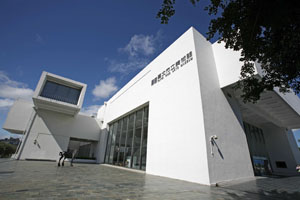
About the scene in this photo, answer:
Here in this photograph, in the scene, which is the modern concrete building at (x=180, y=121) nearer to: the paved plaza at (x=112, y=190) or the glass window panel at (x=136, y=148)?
the glass window panel at (x=136, y=148)

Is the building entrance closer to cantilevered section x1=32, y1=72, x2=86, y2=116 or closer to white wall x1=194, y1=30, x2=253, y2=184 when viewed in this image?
white wall x1=194, y1=30, x2=253, y2=184

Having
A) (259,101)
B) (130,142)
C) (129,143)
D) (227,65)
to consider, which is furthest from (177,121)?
(259,101)

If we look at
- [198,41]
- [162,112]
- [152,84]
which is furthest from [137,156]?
[198,41]

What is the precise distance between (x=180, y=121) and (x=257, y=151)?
10347 millimetres

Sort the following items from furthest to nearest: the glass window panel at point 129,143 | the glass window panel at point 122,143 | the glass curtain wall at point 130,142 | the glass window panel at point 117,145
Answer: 1. the glass window panel at point 117,145
2. the glass window panel at point 122,143
3. the glass window panel at point 129,143
4. the glass curtain wall at point 130,142

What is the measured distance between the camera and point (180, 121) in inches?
267

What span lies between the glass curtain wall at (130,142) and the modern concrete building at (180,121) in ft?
0.23

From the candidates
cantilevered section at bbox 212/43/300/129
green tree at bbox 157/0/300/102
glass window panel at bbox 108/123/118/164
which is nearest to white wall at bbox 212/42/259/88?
cantilevered section at bbox 212/43/300/129

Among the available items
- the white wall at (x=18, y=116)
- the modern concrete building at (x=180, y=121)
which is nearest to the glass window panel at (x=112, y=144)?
the modern concrete building at (x=180, y=121)

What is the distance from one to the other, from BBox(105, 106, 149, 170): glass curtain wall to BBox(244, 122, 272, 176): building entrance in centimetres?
861

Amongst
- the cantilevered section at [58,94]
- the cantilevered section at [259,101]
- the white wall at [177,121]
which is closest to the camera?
the white wall at [177,121]

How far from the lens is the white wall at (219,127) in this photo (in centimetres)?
574

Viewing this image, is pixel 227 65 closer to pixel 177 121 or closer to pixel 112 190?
pixel 177 121

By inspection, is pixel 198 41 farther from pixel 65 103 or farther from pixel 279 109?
pixel 65 103
